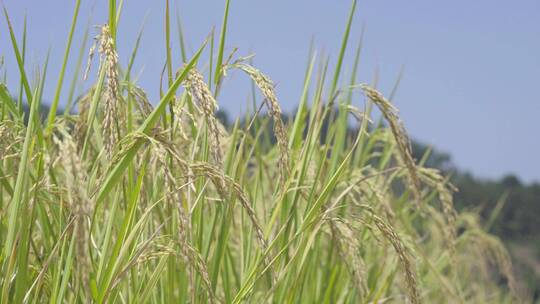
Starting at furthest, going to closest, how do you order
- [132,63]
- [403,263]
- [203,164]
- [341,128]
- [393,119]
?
[341,128] < [132,63] < [393,119] < [403,263] < [203,164]

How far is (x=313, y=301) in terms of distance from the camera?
9.02 feet

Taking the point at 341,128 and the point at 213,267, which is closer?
the point at 213,267

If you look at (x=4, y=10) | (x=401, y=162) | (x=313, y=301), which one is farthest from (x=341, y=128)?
(x=4, y=10)

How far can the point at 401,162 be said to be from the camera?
3.17 m

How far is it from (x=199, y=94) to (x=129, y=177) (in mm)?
480

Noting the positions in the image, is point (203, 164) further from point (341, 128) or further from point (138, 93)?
point (341, 128)

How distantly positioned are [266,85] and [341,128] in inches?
56.5

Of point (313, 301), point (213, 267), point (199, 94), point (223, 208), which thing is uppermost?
point (199, 94)

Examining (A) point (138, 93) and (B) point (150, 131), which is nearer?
(B) point (150, 131)

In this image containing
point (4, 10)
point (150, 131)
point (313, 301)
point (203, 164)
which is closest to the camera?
point (203, 164)

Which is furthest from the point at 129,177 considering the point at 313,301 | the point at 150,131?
the point at 313,301

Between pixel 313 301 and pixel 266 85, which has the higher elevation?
pixel 266 85

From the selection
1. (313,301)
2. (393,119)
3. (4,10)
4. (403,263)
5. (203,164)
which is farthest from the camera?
(313,301)

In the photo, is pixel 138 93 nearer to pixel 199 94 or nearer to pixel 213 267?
pixel 199 94
